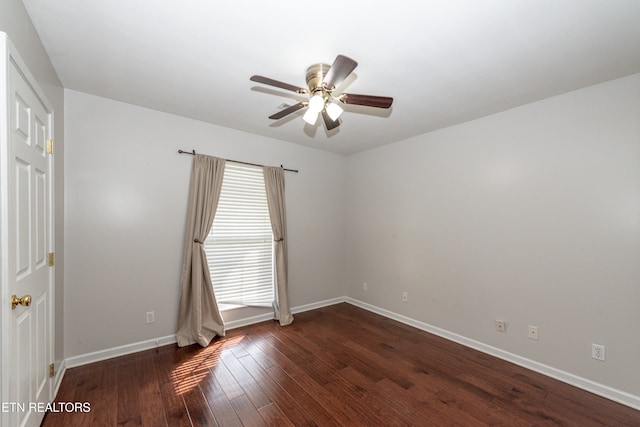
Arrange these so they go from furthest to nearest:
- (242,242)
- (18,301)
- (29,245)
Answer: (242,242) → (29,245) → (18,301)

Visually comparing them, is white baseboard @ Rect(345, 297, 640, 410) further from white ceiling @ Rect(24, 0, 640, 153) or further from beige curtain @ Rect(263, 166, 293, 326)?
white ceiling @ Rect(24, 0, 640, 153)

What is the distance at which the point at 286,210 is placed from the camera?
4102mm

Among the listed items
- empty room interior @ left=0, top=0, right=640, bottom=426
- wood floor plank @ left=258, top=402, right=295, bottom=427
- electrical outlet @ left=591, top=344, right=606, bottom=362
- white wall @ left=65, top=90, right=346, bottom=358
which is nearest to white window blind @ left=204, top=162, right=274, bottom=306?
empty room interior @ left=0, top=0, right=640, bottom=426

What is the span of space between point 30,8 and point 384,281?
4.30m

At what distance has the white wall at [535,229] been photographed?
223 cm

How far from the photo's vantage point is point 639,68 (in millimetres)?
2096

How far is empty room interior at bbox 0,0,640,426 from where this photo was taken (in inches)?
65.1

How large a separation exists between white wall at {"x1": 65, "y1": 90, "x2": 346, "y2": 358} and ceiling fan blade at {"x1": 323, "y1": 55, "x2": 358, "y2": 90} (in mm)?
2168

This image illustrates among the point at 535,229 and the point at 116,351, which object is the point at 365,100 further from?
the point at 116,351

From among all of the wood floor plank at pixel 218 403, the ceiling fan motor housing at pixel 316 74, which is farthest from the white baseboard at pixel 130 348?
the ceiling fan motor housing at pixel 316 74

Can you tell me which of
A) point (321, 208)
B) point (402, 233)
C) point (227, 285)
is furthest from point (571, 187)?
point (227, 285)

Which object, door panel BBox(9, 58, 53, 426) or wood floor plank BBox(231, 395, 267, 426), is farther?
wood floor plank BBox(231, 395, 267, 426)

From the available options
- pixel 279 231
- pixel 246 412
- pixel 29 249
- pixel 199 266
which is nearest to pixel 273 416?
pixel 246 412

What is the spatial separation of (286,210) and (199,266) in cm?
146
